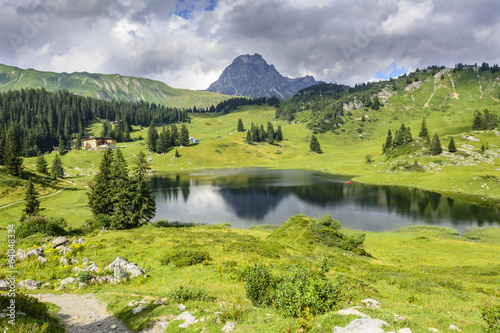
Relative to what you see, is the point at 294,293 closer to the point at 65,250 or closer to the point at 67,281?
the point at 67,281

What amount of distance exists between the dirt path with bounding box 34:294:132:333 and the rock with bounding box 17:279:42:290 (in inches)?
89.9

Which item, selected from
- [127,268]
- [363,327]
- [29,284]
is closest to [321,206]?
[127,268]

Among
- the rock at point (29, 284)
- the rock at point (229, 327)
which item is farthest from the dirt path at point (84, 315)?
the rock at point (229, 327)

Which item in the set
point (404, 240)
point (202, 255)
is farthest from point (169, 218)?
point (404, 240)

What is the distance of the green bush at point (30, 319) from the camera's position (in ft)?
27.8

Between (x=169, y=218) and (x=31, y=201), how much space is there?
27888 millimetres

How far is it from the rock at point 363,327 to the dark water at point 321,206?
163 feet

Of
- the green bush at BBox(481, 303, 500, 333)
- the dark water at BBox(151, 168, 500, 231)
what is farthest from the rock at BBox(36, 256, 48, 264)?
the dark water at BBox(151, 168, 500, 231)

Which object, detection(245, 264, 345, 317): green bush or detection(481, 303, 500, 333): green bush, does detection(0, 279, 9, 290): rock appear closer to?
detection(245, 264, 345, 317): green bush

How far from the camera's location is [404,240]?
142ft

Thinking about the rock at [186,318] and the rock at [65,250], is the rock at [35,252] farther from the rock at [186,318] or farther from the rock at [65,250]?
the rock at [186,318]

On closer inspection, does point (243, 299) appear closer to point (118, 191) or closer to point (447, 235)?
point (118, 191)

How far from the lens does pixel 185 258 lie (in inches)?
863

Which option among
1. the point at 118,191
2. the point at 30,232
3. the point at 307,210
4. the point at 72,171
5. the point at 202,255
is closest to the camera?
the point at 202,255
